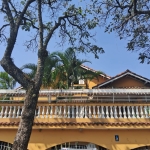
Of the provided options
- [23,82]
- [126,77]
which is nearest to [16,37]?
[23,82]

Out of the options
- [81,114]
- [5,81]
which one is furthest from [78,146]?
[5,81]

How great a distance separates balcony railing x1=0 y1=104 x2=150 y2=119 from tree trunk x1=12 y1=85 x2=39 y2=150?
268cm

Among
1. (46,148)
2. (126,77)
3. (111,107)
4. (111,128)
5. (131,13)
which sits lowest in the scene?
(46,148)

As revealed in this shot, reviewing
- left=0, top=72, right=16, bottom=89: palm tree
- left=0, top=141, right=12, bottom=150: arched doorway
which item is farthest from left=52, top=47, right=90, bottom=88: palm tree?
left=0, top=141, right=12, bottom=150: arched doorway

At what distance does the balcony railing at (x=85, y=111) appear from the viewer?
10836 millimetres

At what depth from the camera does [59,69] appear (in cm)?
1498

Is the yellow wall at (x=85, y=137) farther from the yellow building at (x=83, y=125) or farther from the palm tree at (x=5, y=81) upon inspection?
the palm tree at (x=5, y=81)

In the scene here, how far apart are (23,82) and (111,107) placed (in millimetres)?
3999

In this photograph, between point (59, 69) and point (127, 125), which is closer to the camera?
point (127, 125)

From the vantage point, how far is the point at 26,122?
7.92 m

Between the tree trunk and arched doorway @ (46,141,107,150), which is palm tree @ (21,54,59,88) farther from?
the tree trunk

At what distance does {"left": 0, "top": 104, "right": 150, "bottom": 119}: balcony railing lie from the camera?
1084cm

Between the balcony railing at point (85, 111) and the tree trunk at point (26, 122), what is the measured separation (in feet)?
8.78

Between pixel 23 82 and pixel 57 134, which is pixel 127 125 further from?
pixel 23 82
